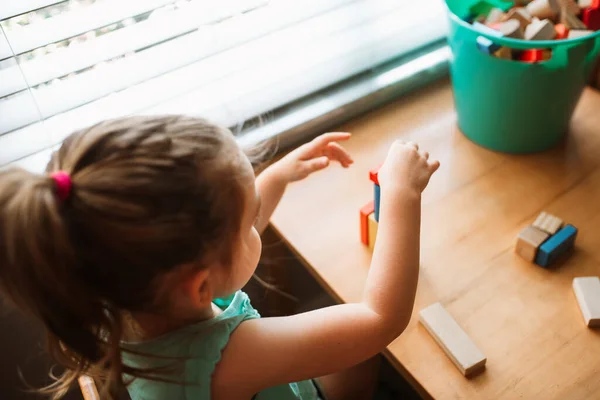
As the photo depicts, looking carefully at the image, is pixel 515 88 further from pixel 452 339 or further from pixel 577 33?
pixel 452 339

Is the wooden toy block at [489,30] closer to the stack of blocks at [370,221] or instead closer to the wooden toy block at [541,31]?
the wooden toy block at [541,31]

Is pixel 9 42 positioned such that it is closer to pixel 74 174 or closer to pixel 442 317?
pixel 74 174

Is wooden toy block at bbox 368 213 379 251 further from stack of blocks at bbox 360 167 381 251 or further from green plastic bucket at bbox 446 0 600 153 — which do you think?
green plastic bucket at bbox 446 0 600 153

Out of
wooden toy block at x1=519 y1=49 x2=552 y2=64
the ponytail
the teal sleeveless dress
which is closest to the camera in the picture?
the ponytail

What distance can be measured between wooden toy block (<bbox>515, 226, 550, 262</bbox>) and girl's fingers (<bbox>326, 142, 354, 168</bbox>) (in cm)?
25

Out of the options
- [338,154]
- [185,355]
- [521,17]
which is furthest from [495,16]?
[185,355]

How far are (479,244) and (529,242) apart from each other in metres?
0.07

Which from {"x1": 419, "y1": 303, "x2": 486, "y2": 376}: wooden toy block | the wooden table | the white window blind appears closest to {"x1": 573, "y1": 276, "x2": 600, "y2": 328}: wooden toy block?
the wooden table

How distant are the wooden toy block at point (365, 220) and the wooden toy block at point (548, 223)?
0.72 ft

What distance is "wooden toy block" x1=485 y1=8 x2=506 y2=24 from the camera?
2.89 ft

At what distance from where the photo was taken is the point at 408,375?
67 cm

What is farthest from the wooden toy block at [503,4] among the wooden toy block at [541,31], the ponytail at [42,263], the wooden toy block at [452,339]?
the ponytail at [42,263]

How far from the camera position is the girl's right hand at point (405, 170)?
0.69 metres

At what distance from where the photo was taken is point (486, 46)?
2.58ft
